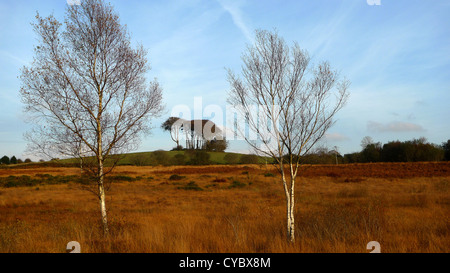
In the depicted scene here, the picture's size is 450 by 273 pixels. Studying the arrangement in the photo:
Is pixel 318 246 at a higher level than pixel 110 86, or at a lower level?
lower

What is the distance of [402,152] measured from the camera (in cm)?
5891

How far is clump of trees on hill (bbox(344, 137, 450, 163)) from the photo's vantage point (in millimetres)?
55781

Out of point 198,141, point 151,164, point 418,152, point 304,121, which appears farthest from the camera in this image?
point 198,141

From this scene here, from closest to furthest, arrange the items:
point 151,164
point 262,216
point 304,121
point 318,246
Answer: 1. point 318,246
2. point 304,121
3. point 262,216
4. point 151,164

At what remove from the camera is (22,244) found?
21.4 feet

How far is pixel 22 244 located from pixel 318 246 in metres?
7.22

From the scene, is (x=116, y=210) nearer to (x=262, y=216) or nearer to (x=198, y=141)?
(x=262, y=216)

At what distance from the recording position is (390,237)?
685cm

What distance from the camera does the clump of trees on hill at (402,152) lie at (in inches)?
2196
